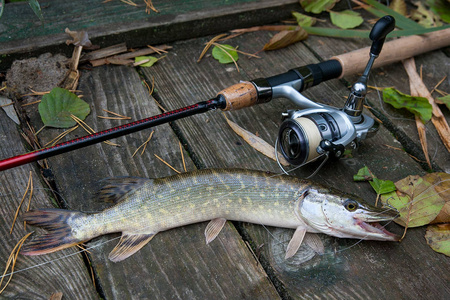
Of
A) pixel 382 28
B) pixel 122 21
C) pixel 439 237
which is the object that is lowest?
pixel 439 237

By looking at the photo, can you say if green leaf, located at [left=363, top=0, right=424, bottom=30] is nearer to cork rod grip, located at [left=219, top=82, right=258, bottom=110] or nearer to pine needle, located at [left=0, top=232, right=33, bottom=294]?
cork rod grip, located at [left=219, top=82, right=258, bottom=110]

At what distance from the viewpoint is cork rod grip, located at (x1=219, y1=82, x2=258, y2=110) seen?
256 centimetres

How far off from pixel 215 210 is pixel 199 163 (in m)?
0.44

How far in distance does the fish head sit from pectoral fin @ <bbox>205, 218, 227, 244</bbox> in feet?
1.46

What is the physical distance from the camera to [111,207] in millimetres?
2166

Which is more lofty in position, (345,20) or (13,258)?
(345,20)

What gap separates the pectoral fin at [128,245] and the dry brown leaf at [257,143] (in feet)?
2.96

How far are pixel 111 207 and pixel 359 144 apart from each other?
1593 millimetres

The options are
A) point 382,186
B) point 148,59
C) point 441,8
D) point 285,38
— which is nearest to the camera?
point 382,186

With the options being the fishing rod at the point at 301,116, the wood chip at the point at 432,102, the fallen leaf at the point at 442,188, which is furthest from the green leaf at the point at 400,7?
the fallen leaf at the point at 442,188

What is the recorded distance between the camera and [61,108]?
275 cm

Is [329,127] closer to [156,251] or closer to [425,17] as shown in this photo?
[156,251]

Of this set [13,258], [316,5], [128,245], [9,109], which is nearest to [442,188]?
[128,245]

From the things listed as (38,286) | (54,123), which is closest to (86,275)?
(38,286)
